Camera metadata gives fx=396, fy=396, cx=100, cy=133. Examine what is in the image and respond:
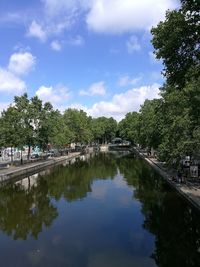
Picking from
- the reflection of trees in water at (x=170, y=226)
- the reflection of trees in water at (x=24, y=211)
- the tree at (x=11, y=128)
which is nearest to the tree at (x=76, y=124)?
the tree at (x=11, y=128)

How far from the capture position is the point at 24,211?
3052 cm

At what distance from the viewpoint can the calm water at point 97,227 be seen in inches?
750

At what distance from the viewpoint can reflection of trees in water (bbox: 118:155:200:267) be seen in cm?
1895

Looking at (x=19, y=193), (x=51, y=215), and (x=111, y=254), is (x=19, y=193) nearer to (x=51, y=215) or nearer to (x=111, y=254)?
(x=51, y=215)

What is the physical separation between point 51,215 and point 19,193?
9.77m

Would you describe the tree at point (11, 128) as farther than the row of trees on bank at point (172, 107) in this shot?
Yes

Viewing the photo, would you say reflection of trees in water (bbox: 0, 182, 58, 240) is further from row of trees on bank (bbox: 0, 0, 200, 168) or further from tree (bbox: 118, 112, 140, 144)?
tree (bbox: 118, 112, 140, 144)

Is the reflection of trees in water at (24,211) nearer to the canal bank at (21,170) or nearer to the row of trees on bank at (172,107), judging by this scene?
the canal bank at (21,170)

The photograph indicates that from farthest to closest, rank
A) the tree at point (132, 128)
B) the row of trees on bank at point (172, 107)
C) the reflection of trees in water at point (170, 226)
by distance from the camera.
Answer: the tree at point (132, 128) < the row of trees on bank at point (172, 107) < the reflection of trees in water at point (170, 226)

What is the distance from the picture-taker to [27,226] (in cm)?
2603

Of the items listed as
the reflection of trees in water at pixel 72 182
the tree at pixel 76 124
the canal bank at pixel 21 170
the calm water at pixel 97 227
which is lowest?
the calm water at pixel 97 227

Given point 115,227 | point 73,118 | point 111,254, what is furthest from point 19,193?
point 73,118

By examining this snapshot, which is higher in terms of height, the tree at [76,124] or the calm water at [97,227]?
the tree at [76,124]

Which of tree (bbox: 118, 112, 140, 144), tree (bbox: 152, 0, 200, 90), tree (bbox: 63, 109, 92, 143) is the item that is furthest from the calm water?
tree (bbox: 63, 109, 92, 143)
